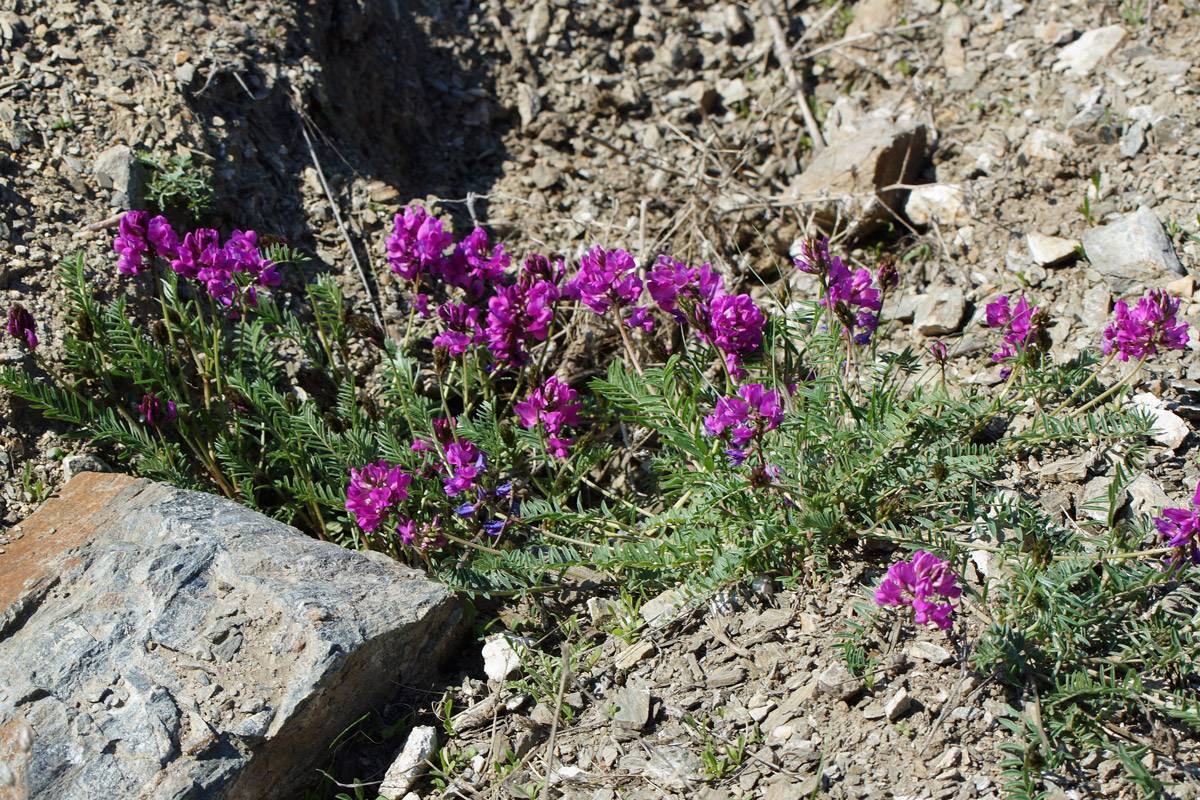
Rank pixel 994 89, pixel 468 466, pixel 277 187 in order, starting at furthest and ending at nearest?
pixel 994 89
pixel 277 187
pixel 468 466

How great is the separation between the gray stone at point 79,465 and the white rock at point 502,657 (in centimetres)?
155

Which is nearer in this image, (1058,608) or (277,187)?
(1058,608)

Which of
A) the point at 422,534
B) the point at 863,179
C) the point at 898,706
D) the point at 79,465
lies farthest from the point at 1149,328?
the point at 79,465

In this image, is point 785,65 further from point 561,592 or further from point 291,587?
point 291,587

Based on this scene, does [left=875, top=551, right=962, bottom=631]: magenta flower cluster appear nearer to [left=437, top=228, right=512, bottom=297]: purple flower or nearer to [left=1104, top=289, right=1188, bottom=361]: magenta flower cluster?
[left=1104, top=289, right=1188, bottom=361]: magenta flower cluster

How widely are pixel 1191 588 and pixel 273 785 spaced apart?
256cm

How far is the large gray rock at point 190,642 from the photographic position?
2330mm

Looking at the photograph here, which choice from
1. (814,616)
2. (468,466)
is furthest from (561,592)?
(814,616)

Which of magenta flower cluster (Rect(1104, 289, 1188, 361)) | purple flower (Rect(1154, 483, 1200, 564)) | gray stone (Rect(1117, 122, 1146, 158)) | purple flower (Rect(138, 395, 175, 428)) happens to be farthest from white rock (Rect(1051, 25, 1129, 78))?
purple flower (Rect(138, 395, 175, 428))

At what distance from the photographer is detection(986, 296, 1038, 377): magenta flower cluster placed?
292 centimetres

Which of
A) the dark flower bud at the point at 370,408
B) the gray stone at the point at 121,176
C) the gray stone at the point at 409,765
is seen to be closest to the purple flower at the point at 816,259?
the dark flower bud at the point at 370,408

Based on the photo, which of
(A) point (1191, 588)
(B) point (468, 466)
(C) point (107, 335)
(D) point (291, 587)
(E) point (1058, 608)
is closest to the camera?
(E) point (1058, 608)

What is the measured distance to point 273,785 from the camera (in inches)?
98.7

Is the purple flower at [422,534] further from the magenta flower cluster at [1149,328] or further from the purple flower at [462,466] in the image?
the magenta flower cluster at [1149,328]
